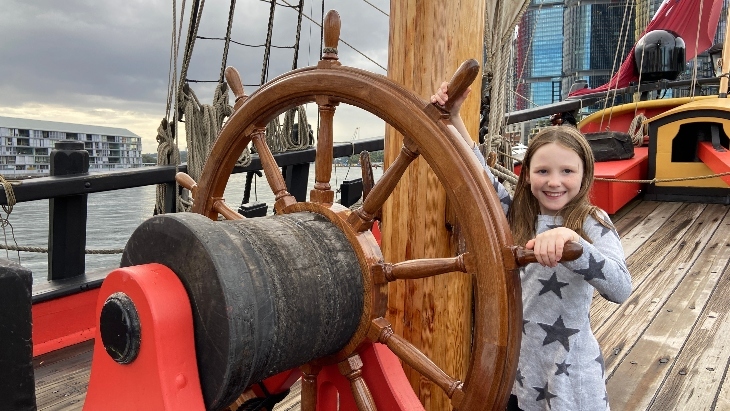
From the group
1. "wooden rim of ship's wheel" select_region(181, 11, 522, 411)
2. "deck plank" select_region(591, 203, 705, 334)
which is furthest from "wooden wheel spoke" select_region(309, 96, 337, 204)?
"deck plank" select_region(591, 203, 705, 334)

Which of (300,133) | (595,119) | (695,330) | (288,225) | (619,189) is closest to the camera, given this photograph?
(288,225)

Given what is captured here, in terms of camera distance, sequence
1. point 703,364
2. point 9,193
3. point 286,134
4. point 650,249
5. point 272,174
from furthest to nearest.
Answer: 1. point 286,134
2. point 650,249
3. point 9,193
4. point 703,364
5. point 272,174

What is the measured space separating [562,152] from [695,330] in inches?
61.0

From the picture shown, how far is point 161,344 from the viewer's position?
88cm

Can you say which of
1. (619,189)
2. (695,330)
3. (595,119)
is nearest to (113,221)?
(595,119)

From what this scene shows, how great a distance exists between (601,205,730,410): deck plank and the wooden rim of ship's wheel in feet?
3.39

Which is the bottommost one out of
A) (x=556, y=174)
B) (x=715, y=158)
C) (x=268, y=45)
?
(x=556, y=174)

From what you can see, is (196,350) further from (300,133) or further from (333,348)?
(300,133)

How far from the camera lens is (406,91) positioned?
0.95m

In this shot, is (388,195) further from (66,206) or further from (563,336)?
(66,206)

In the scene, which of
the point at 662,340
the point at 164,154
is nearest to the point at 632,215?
the point at 662,340

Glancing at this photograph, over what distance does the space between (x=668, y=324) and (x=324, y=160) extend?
1803 mm

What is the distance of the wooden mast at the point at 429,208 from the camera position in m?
1.24

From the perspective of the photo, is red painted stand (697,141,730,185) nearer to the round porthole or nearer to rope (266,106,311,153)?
rope (266,106,311,153)
